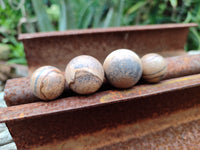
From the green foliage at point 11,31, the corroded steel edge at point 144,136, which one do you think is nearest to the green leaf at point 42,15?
the green foliage at point 11,31

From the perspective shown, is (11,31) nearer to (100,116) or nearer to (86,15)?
(86,15)

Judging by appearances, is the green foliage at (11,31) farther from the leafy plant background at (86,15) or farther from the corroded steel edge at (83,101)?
the corroded steel edge at (83,101)

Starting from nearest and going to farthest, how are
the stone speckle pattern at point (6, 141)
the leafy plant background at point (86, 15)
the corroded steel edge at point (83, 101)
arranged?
1. the corroded steel edge at point (83, 101)
2. the stone speckle pattern at point (6, 141)
3. the leafy plant background at point (86, 15)

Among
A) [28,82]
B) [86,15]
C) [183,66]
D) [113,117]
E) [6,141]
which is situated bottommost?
[6,141]

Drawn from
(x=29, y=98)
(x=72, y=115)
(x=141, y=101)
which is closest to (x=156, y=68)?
Answer: (x=141, y=101)

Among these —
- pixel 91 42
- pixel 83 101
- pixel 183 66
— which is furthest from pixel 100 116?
pixel 91 42

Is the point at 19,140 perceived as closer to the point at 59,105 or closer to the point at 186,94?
the point at 59,105
